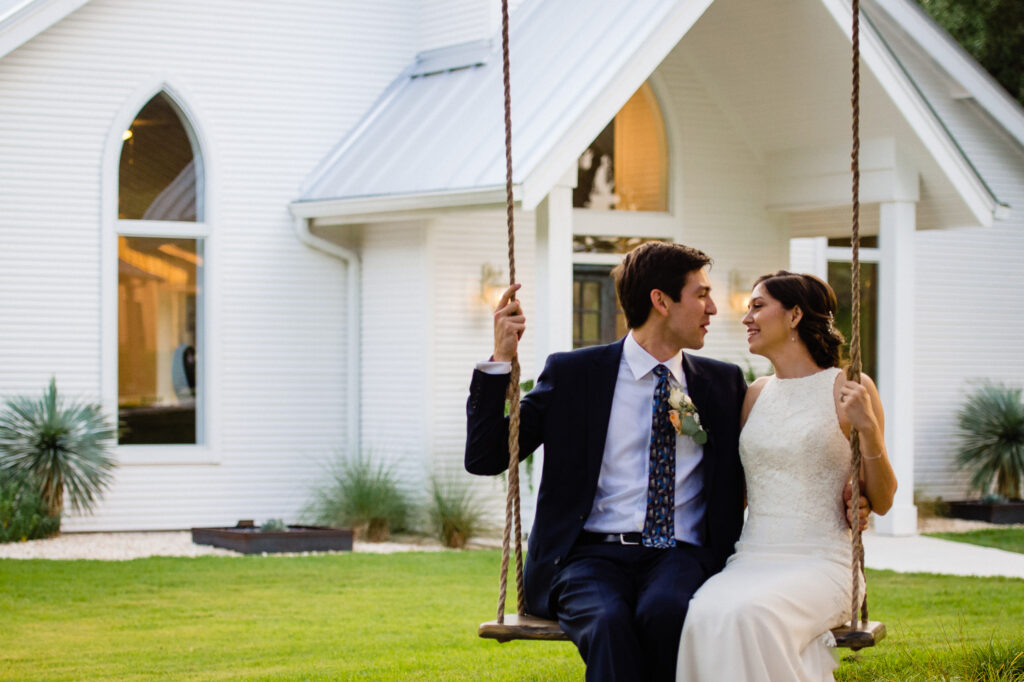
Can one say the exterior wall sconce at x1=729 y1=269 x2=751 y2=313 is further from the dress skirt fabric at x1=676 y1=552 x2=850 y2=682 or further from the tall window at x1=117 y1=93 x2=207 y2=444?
the dress skirt fabric at x1=676 y1=552 x2=850 y2=682

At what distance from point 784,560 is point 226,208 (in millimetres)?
9569

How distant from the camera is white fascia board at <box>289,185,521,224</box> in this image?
11.7 m

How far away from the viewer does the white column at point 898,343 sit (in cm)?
1345

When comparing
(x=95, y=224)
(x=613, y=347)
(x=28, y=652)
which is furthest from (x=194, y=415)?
(x=613, y=347)

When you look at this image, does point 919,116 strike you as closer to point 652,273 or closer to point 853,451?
point 652,273

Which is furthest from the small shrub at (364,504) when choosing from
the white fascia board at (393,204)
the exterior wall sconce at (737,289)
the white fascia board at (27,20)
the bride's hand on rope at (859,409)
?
the bride's hand on rope at (859,409)

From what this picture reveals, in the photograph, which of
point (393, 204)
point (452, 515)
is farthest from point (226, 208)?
point (452, 515)

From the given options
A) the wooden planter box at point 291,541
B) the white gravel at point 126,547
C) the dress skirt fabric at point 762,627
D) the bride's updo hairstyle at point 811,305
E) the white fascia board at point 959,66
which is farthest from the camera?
the white fascia board at point 959,66

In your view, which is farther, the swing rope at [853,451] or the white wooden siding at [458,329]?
the white wooden siding at [458,329]

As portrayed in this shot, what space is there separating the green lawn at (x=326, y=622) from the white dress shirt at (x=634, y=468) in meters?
1.53

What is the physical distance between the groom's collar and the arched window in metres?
9.21

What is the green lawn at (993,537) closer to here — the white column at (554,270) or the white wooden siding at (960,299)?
the white wooden siding at (960,299)

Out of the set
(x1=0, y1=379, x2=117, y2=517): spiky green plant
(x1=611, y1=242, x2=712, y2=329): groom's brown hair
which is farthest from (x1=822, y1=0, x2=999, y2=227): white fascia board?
(x1=611, y1=242, x2=712, y2=329): groom's brown hair

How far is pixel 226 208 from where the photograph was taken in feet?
45.3
